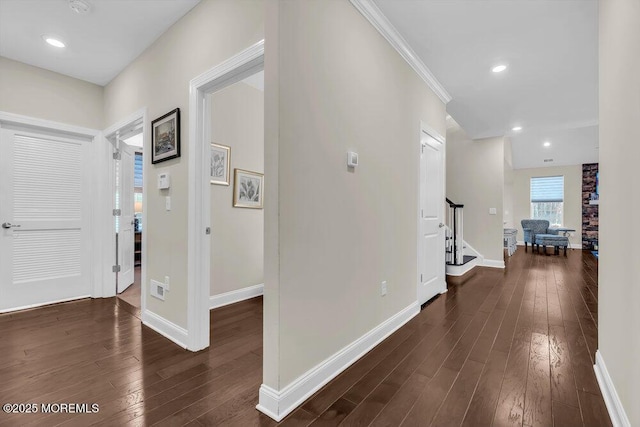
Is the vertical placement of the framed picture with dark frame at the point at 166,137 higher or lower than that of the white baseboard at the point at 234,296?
higher

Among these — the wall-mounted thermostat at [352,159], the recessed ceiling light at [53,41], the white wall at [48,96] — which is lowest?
the wall-mounted thermostat at [352,159]

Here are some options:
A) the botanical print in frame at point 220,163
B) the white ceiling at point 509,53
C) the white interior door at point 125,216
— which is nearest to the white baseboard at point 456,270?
the white ceiling at point 509,53

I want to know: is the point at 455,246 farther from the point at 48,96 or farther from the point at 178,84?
the point at 48,96

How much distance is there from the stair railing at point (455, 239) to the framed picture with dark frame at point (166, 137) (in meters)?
4.50

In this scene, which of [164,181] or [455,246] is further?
→ [455,246]

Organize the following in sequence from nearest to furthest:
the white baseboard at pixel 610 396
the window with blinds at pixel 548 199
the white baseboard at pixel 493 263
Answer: the white baseboard at pixel 610 396 < the white baseboard at pixel 493 263 < the window with blinds at pixel 548 199

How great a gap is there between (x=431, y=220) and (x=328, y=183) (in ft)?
6.93

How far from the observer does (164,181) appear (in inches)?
97.5

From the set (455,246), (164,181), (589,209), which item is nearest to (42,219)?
(164,181)

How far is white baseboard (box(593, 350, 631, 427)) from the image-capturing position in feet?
4.46

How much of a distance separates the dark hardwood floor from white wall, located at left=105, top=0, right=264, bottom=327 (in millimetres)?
515

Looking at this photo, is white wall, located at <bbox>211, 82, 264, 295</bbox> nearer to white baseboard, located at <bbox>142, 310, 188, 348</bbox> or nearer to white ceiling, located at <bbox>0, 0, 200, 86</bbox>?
white baseboard, located at <bbox>142, 310, 188, 348</bbox>

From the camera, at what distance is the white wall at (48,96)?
10.0 feet

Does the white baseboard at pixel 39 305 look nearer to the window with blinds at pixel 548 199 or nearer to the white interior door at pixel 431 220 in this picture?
the white interior door at pixel 431 220
